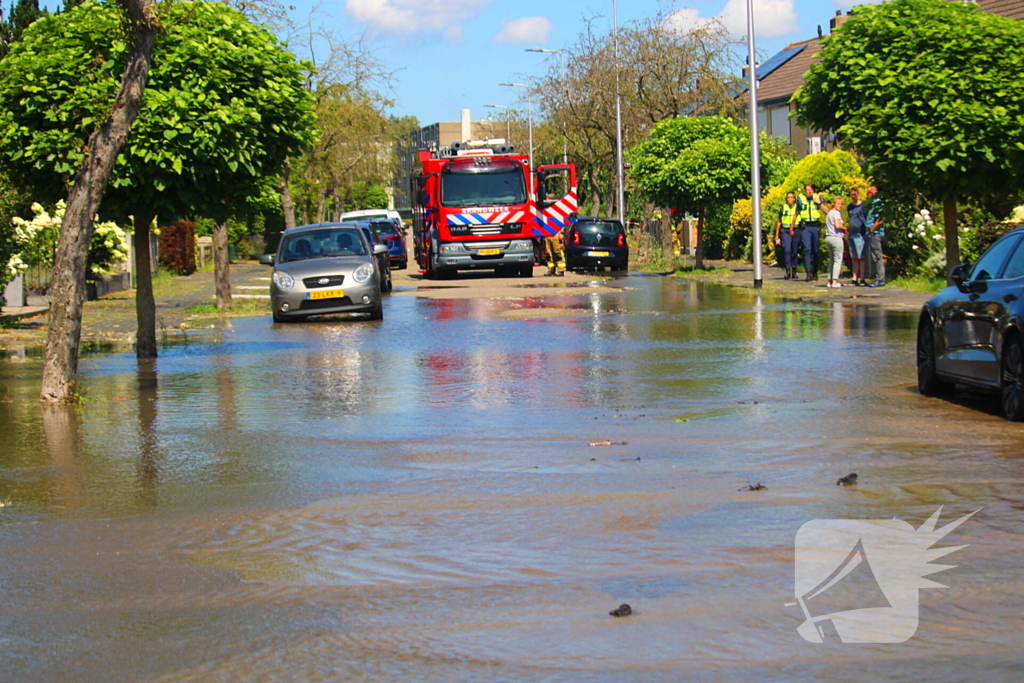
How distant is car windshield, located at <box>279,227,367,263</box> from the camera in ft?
74.9

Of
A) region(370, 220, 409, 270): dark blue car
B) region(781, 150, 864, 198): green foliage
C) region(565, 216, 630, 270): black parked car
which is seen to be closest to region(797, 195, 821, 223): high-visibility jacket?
region(781, 150, 864, 198): green foliage

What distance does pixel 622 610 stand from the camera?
503cm

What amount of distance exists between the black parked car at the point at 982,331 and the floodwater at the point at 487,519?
0.95 feet

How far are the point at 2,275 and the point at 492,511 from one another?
15117 millimetres

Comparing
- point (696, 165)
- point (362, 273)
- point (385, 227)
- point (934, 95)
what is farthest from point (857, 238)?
point (385, 227)

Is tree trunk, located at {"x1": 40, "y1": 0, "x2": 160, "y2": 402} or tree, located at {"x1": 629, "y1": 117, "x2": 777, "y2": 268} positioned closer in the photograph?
tree trunk, located at {"x1": 40, "y1": 0, "x2": 160, "y2": 402}

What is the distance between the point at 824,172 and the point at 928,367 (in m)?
25.3

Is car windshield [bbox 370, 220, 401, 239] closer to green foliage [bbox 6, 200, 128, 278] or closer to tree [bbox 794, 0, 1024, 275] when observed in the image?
green foliage [bbox 6, 200, 128, 278]

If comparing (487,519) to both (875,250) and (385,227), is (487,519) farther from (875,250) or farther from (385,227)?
(385,227)

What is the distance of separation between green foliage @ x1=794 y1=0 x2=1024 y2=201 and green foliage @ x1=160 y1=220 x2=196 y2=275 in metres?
25.4

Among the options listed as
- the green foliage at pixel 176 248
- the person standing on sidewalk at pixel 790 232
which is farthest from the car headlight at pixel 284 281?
the green foliage at pixel 176 248

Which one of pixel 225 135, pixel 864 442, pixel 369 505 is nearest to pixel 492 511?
pixel 369 505

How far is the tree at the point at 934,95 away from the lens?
60.6ft

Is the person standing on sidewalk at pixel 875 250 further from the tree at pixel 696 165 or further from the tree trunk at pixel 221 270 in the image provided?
the tree trunk at pixel 221 270
